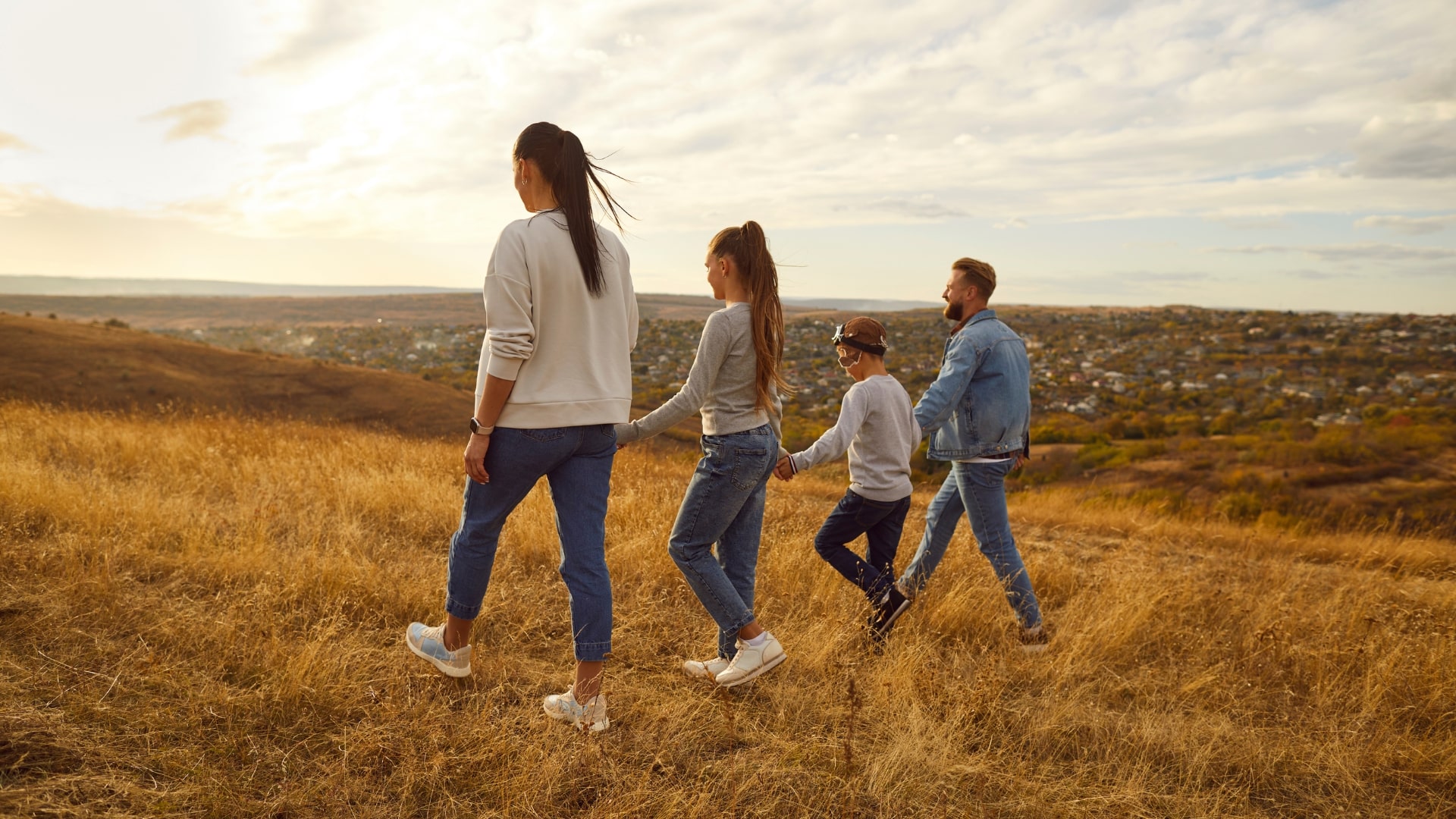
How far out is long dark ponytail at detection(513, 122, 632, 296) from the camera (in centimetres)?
257

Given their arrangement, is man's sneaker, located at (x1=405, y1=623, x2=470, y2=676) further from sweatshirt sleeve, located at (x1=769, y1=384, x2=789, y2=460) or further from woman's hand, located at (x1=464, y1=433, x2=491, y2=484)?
sweatshirt sleeve, located at (x1=769, y1=384, x2=789, y2=460)

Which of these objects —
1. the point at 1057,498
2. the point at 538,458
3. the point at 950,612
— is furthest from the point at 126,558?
the point at 1057,498

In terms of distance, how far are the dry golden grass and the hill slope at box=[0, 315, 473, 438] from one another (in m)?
14.1

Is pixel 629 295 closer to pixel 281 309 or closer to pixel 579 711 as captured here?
pixel 579 711

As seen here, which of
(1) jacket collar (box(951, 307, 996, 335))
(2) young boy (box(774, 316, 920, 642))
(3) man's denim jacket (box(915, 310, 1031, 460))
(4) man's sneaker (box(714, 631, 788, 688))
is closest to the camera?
(4) man's sneaker (box(714, 631, 788, 688))

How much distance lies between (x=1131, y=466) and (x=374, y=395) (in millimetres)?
20746

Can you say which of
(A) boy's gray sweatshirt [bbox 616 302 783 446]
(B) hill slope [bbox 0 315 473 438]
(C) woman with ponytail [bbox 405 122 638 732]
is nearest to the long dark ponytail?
(C) woman with ponytail [bbox 405 122 638 732]

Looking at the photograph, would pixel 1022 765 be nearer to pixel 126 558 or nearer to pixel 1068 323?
pixel 126 558

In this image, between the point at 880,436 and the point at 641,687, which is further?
the point at 880,436

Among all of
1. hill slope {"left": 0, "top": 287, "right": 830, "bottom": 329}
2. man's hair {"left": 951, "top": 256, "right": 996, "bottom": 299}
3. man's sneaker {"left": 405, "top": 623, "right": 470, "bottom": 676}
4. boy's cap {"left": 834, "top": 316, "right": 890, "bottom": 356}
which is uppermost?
hill slope {"left": 0, "top": 287, "right": 830, "bottom": 329}

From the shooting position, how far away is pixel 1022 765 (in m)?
2.70

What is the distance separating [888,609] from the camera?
366cm

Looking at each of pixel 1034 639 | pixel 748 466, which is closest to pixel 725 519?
pixel 748 466

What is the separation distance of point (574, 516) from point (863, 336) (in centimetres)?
157
